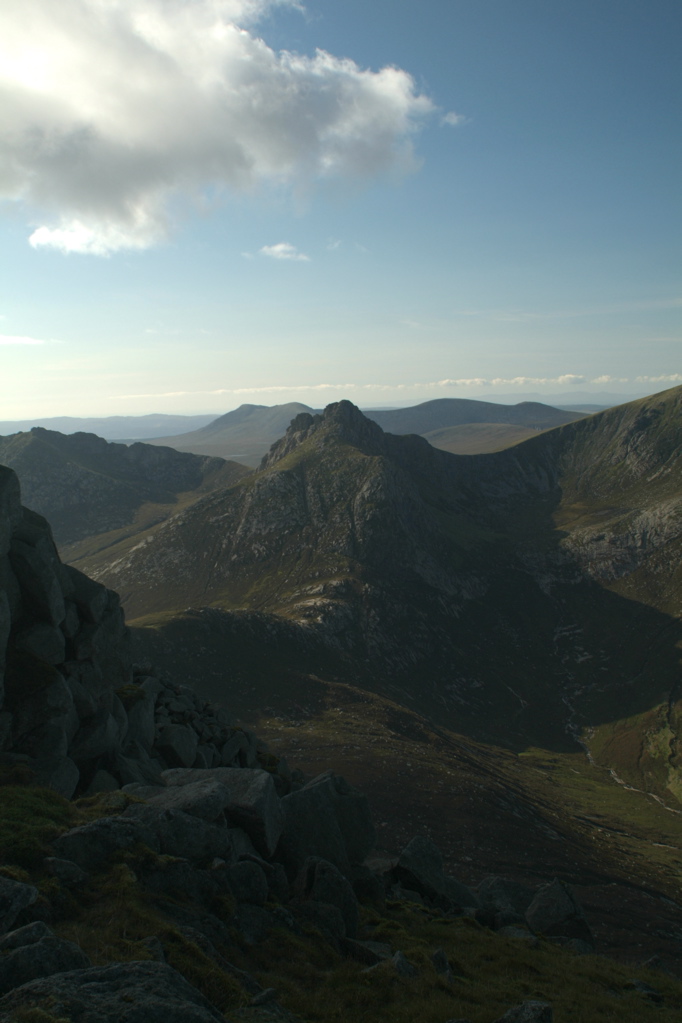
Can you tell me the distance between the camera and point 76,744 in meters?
31.2

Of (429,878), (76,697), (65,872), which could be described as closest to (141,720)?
(76,697)

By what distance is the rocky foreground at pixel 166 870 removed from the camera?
1538cm

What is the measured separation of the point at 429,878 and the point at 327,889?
15.2 meters

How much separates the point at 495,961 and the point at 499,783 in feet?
289

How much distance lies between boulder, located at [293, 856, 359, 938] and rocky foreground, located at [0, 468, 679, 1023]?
10 centimetres

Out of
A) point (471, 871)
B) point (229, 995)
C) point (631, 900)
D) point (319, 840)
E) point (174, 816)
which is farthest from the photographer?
point (631, 900)

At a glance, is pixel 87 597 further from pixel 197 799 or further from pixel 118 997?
pixel 118 997

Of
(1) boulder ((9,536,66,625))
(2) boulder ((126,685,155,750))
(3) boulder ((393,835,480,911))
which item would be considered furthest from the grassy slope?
(1) boulder ((9,536,66,625))

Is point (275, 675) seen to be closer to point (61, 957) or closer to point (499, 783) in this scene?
point (499, 783)

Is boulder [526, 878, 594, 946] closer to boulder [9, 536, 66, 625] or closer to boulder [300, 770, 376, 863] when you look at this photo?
boulder [300, 770, 376, 863]

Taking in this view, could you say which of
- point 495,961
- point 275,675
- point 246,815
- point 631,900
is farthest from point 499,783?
point 246,815

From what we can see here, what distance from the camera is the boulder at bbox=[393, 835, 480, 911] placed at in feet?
121

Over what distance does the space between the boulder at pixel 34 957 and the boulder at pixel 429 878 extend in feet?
96.2

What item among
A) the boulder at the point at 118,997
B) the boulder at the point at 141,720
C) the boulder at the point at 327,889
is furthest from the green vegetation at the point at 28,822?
the boulder at the point at 141,720
